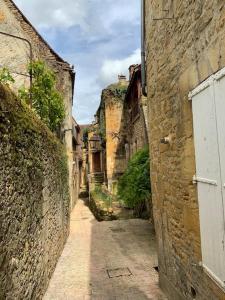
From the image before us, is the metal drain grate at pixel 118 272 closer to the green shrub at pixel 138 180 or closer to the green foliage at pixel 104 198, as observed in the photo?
the green shrub at pixel 138 180

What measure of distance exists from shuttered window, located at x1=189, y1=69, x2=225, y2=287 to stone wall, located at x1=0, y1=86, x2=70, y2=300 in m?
2.43

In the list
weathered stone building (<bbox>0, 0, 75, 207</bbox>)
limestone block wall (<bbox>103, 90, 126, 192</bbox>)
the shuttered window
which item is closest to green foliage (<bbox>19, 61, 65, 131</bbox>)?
weathered stone building (<bbox>0, 0, 75, 207</bbox>)

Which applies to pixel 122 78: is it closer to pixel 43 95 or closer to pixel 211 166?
pixel 43 95

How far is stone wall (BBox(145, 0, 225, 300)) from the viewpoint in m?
3.72

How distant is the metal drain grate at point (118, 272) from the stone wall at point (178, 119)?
4.41 feet

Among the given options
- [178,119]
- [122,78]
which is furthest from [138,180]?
[122,78]

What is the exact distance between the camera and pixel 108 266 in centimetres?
822

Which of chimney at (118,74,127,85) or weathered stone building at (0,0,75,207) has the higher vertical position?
chimney at (118,74,127,85)

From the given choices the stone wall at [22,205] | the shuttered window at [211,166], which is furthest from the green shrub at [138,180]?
the shuttered window at [211,166]

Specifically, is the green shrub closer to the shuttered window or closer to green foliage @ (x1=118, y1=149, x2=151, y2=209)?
green foliage @ (x1=118, y1=149, x2=151, y2=209)

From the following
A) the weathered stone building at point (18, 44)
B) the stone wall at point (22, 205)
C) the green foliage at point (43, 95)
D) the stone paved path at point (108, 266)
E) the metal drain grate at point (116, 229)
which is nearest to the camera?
the stone wall at point (22, 205)

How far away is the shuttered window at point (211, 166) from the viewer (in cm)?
336

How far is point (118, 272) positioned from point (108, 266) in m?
0.55

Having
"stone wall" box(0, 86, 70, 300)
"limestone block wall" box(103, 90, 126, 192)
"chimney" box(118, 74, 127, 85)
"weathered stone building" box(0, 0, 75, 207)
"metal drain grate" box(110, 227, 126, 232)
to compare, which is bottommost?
"metal drain grate" box(110, 227, 126, 232)
